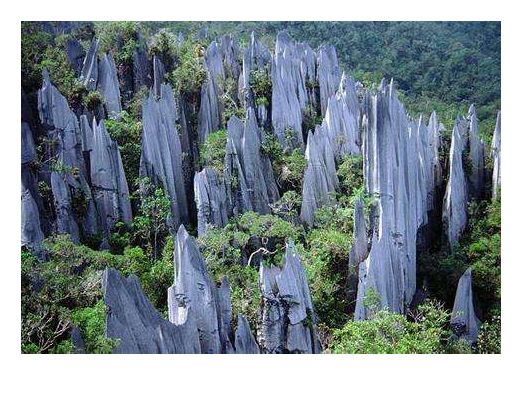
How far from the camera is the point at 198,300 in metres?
5.61

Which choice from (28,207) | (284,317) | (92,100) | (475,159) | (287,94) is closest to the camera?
(284,317)

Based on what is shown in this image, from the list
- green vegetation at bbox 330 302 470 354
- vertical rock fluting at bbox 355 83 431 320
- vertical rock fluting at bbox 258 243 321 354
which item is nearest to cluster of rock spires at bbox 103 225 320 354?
vertical rock fluting at bbox 258 243 321 354

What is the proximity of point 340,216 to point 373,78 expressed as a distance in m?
3.63

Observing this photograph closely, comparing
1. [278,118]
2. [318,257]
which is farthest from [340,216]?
[278,118]

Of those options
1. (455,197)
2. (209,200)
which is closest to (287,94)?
(209,200)

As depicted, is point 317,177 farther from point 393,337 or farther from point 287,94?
point 393,337

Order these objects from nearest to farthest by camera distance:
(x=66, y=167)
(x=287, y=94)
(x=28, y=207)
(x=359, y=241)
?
(x=28, y=207) < (x=359, y=241) < (x=66, y=167) < (x=287, y=94)

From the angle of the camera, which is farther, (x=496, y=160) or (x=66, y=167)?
(x=496, y=160)

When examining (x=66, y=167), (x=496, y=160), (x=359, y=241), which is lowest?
(x=359, y=241)

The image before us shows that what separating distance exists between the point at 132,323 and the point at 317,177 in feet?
12.3

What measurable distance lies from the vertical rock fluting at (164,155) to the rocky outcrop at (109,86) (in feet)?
2.18

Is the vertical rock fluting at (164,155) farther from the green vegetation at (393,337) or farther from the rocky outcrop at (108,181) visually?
the green vegetation at (393,337)
